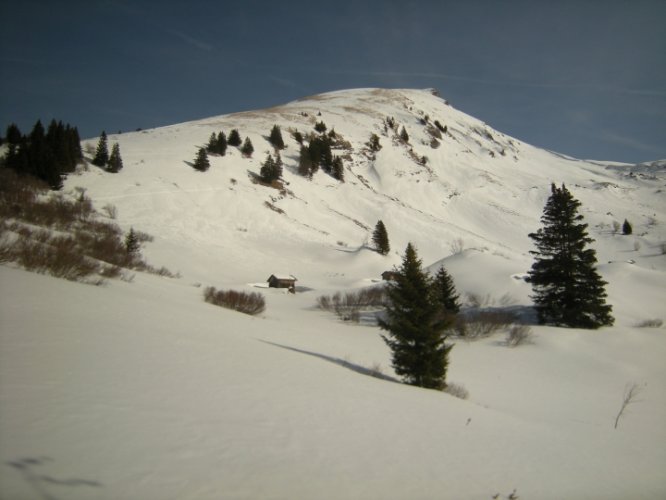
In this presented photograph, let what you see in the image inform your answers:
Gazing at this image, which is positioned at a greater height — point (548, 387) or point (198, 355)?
point (198, 355)

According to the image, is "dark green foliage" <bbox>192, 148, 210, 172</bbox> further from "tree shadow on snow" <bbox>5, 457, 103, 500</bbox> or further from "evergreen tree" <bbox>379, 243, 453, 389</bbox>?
"tree shadow on snow" <bbox>5, 457, 103, 500</bbox>

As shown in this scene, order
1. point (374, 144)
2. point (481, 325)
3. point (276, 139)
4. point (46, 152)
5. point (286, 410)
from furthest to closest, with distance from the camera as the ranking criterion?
point (374, 144), point (276, 139), point (46, 152), point (481, 325), point (286, 410)

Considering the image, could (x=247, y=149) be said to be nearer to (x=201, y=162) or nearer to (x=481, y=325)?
(x=201, y=162)

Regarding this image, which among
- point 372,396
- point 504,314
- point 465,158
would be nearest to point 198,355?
point 372,396

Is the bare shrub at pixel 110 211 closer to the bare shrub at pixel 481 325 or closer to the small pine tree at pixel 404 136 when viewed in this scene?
the bare shrub at pixel 481 325

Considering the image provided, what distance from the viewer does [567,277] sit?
2039 centimetres

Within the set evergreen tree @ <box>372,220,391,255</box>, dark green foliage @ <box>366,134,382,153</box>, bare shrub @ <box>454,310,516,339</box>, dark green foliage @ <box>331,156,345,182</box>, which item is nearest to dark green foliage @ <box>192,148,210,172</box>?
dark green foliage @ <box>331,156,345,182</box>

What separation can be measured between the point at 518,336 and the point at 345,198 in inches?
1795

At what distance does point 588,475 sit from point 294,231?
41.8 m

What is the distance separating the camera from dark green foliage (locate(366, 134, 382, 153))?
271 ft

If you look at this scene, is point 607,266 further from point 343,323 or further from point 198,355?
point 198,355

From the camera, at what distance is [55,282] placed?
702 cm

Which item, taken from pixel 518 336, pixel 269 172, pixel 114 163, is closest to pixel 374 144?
pixel 269 172

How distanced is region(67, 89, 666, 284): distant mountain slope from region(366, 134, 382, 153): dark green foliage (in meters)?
2.00
